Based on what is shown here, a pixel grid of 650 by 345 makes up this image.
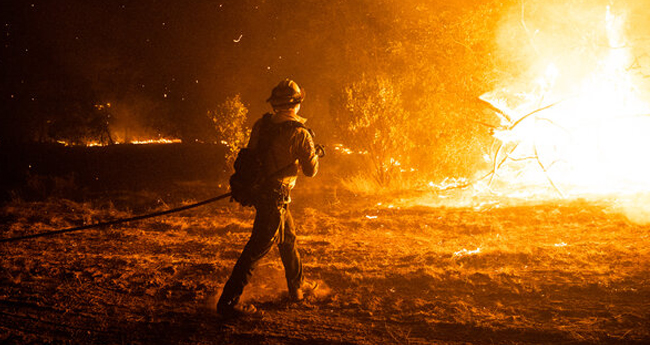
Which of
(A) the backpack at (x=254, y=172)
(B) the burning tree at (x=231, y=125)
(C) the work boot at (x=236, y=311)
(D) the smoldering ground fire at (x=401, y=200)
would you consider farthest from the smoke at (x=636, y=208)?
(B) the burning tree at (x=231, y=125)

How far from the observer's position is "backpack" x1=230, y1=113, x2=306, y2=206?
4121 millimetres

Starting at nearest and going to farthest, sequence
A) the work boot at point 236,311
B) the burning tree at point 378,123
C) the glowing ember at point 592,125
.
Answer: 1. the work boot at point 236,311
2. the glowing ember at point 592,125
3. the burning tree at point 378,123

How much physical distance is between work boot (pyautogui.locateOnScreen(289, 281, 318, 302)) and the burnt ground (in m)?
0.09

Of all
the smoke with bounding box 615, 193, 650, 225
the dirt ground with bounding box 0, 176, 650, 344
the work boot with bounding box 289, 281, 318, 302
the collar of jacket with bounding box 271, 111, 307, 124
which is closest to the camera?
the dirt ground with bounding box 0, 176, 650, 344

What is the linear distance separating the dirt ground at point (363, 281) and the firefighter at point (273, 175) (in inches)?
12.0

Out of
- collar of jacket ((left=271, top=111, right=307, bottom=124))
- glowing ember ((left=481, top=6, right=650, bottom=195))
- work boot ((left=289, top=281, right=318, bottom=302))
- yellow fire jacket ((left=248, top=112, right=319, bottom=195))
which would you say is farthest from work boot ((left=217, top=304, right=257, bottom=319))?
glowing ember ((left=481, top=6, right=650, bottom=195))

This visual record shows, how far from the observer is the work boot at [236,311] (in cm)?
403

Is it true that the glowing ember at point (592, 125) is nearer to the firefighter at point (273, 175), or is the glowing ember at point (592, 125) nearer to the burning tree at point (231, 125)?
the burning tree at point (231, 125)

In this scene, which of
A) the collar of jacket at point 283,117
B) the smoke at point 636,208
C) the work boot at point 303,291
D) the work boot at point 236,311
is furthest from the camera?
the smoke at point 636,208

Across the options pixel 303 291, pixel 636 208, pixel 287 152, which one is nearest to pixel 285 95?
pixel 287 152

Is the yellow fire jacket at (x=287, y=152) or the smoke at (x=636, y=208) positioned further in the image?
the smoke at (x=636, y=208)

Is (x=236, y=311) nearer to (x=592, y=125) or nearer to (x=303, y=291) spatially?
(x=303, y=291)

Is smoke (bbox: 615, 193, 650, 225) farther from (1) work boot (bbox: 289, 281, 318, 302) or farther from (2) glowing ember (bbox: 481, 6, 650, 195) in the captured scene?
(1) work boot (bbox: 289, 281, 318, 302)

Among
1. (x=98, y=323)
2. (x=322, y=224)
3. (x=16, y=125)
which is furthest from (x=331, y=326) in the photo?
(x=16, y=125)
